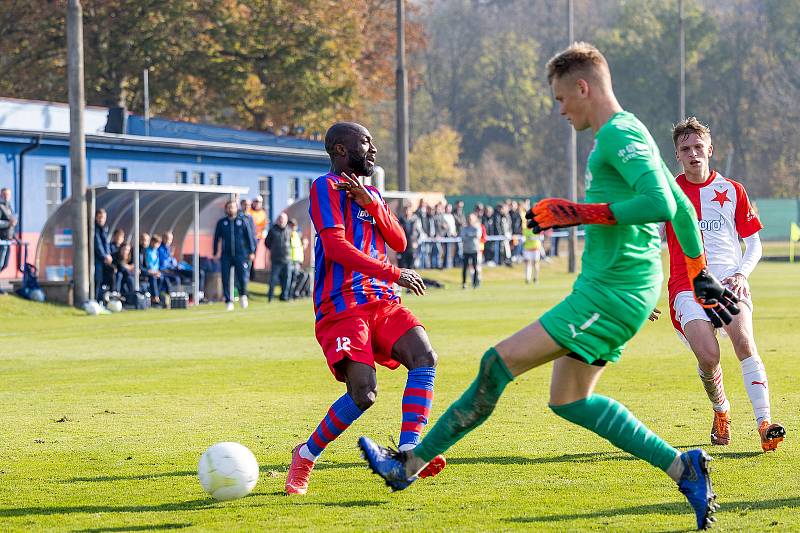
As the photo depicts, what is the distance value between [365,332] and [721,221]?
2973mm

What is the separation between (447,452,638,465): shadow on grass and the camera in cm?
803

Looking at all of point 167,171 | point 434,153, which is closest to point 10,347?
point 167,171

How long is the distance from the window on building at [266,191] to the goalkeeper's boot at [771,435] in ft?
112

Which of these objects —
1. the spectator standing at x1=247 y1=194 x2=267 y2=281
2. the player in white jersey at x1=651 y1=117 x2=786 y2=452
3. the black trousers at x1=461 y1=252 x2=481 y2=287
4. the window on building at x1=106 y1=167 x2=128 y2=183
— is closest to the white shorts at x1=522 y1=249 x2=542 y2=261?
the black trousers at x1=461 y1=252 x2=481 y2=287

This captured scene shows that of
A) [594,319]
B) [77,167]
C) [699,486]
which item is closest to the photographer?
[594,319]

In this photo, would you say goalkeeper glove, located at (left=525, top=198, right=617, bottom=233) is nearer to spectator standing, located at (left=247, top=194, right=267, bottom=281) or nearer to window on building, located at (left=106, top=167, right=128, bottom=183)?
spectator standing, located at (left=247, top=194, right=267, bottom=281)

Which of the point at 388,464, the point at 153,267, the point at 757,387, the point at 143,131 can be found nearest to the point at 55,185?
the point at 143,131

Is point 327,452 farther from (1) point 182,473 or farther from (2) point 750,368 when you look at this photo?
(2) point 750,368

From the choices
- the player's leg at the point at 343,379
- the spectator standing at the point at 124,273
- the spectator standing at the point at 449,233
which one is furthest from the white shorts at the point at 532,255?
the player's leg at the point at 343,379

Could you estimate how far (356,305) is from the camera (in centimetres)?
701

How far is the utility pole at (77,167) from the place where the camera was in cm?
2520

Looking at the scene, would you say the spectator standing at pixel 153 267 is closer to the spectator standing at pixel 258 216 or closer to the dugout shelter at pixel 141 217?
the dugout shelter at pixel 141 217

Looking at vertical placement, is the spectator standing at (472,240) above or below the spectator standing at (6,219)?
below

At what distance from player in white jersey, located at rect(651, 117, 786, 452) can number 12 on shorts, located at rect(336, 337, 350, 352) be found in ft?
8.04
